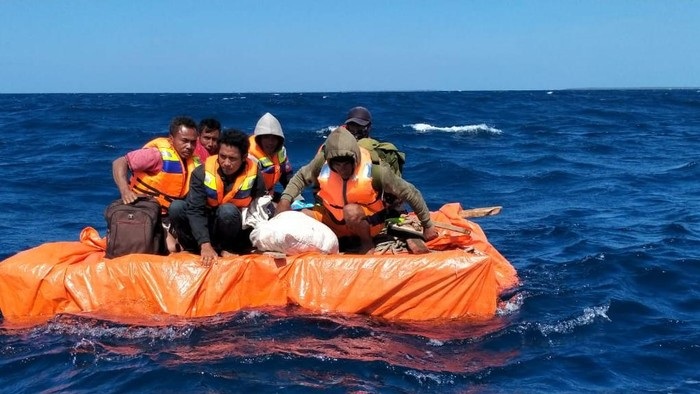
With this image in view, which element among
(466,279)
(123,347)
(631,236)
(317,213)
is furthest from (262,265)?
(631,236)

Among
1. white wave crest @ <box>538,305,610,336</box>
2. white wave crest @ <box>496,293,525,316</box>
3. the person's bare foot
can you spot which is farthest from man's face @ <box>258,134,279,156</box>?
white wave crest @ <box>538,305,610,336</box>

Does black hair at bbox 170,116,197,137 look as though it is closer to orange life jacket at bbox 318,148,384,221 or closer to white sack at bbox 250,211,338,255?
white sack at bbox 250,211,338,255

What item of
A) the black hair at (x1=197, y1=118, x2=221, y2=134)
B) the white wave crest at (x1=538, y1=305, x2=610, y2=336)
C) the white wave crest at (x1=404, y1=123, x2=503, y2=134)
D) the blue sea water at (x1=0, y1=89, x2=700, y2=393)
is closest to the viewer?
the blue sea water at (x1=0, y1=89, x2=700, y2=393)

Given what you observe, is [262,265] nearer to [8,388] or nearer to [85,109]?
[8,388]

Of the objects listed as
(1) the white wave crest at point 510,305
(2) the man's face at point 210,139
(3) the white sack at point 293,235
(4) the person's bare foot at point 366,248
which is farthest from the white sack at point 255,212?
(1) the white wave crest at point 510,305

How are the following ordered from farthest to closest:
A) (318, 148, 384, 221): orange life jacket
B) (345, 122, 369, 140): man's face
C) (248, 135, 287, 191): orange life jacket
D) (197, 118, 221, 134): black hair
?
(345, 122, 369, 140): man's face, (248, 135, 287, 191): orange life jacket, (197, 118, 221, 134): black hair, (318, 148, 384, 221): orange life jacket

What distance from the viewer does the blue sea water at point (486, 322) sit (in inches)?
191

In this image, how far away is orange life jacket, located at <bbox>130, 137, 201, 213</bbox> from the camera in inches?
252

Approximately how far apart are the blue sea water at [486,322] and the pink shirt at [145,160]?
140 cm

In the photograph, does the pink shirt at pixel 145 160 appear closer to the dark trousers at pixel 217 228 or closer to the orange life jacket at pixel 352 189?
the dark trousers at pixel 217 228

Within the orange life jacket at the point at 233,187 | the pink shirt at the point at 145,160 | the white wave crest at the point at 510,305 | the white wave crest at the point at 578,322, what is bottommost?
the white wave crest at the point at 578,322

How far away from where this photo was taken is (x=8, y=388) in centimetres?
473

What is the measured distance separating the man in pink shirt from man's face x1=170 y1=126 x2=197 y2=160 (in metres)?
0.21

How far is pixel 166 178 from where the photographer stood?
644 centimetres
